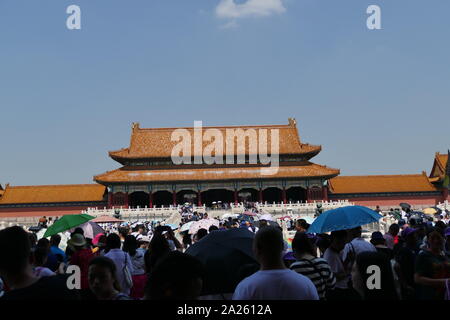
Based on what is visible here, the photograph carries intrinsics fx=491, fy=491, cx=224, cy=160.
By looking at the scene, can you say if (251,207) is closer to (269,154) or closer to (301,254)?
(269,154)

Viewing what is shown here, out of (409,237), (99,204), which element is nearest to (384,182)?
(99,204)

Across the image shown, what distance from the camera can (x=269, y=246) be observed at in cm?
362

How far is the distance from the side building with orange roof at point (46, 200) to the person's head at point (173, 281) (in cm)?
4443

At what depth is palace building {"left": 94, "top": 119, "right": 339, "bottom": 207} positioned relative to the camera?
151 feet

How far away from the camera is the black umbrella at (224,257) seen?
15.9ft

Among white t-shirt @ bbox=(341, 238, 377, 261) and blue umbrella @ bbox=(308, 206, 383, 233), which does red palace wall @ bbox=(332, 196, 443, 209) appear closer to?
blue umbrella @ bbox=(308, 206, 383, 233)

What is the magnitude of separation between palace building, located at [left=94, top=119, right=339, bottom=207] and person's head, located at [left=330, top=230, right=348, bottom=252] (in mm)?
39245

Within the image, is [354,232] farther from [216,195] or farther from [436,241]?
[216,195]

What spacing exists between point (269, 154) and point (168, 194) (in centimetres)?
1089

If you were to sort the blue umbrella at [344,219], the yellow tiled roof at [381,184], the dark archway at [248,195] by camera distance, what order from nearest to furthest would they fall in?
the blue umbrella at [344,219] < the yellow tiled roof at [381,184] < the dark archway at [248,195]

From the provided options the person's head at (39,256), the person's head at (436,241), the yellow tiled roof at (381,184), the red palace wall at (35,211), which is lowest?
the red palace wall at (35,211)

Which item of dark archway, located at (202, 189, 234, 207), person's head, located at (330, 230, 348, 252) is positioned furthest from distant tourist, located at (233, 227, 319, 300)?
dark archway, located at (202, 189, 234, 207)

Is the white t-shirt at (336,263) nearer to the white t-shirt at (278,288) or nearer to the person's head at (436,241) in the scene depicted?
the person's head at (436,241)

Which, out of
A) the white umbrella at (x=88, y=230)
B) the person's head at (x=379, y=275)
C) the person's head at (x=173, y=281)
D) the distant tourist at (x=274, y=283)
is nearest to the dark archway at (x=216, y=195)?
the white umbrella at (x=88, y=230)
